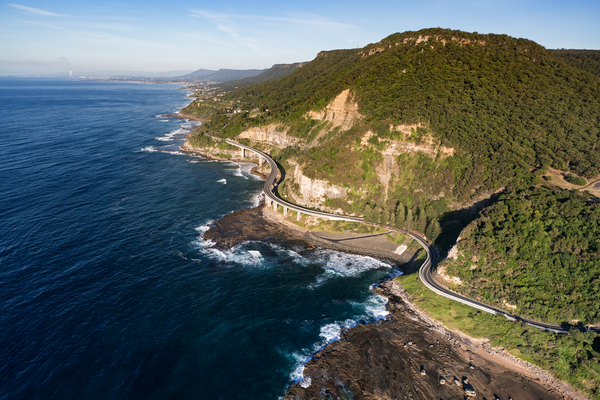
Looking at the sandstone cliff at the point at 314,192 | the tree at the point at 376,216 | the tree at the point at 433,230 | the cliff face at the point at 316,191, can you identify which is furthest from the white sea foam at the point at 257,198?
the tree at the point at 433,230

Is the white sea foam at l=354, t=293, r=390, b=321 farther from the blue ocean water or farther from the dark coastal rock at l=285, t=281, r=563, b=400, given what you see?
the dark coastal rock at l=285, t=281, r=563, b=400

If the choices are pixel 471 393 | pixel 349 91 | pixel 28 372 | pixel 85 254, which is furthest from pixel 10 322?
pixel 349 91

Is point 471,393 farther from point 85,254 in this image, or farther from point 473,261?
point 85,254

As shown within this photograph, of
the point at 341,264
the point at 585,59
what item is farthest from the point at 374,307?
the point at 585,59

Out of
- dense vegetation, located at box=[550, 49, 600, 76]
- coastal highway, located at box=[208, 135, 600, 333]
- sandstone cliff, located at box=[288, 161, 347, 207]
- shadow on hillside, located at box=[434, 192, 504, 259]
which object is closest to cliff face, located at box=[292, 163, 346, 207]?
sandstone cliff, located at box=[288, 161, 347, 207]

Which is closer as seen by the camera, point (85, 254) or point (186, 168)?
point (85, 254)

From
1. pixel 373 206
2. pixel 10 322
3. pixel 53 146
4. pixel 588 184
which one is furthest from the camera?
pixel 53 146

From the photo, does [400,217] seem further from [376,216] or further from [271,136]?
[271,136]
